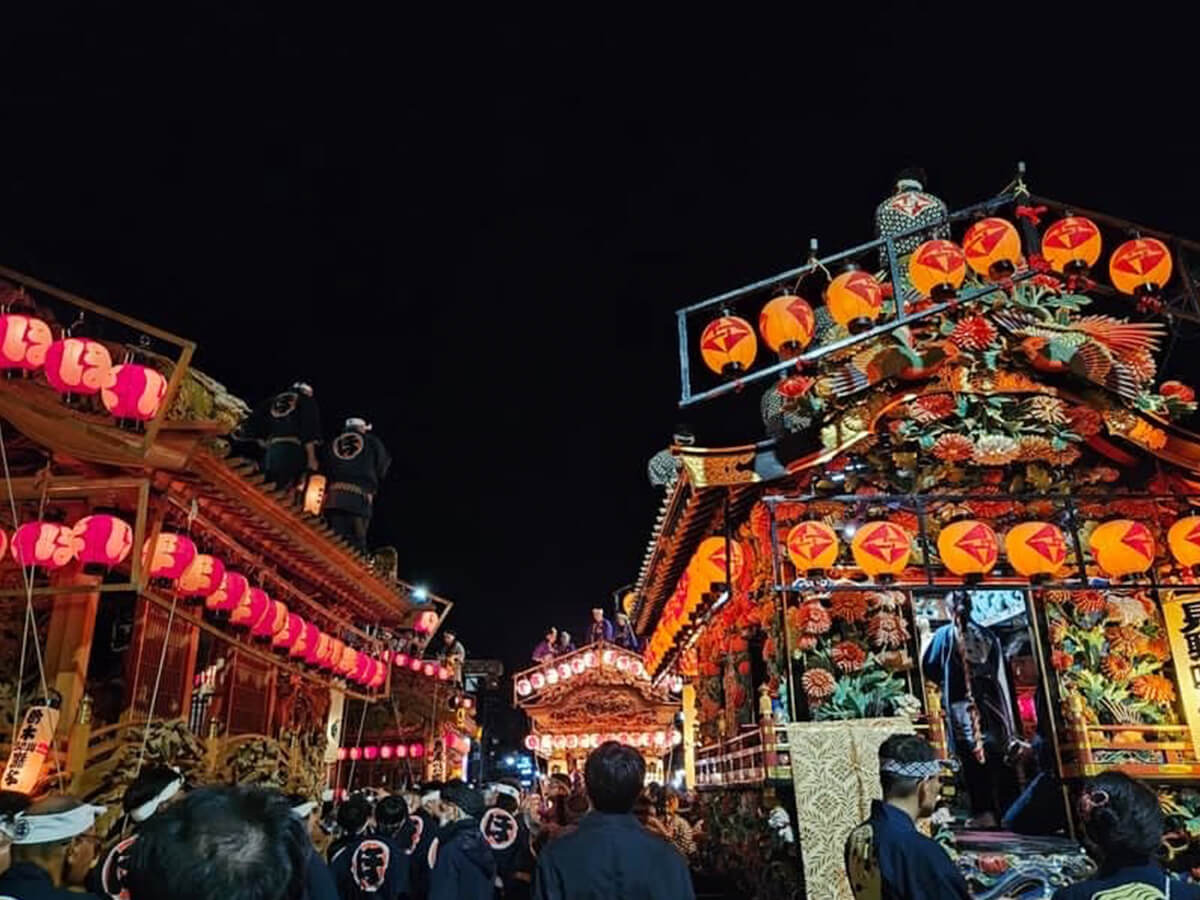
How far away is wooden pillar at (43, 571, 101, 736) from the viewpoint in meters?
9.53

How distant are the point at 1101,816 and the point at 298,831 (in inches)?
107

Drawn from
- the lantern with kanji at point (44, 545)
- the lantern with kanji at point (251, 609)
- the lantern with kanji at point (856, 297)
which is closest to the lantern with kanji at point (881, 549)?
the lantern with kanji at point (856, 297)

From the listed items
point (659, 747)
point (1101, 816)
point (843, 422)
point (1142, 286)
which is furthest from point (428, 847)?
point (659, 747)

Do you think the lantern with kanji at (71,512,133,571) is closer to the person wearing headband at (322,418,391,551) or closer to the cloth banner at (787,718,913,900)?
the cloth banner at (787,718,913,900)

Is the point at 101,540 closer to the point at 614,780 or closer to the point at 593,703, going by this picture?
the point at 614,780

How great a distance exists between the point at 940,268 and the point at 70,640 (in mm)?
11222

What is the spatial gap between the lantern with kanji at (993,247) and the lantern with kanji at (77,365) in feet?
33.2

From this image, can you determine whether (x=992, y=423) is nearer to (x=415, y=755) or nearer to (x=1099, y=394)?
(x=1099, y=394)

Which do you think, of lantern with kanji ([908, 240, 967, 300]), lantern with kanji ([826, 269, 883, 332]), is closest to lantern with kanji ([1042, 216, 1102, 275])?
lantern with kanji ([908, 240, 967, 300])

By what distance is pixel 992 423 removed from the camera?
11109 mm

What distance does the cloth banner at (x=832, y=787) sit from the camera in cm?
797

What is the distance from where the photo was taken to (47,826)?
3.32 metres

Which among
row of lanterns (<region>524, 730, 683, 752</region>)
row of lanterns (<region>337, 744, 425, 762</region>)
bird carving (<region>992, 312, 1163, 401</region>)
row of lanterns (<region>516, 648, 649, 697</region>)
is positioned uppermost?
bird carving (<region>992, 312, 1163, 401</region>)

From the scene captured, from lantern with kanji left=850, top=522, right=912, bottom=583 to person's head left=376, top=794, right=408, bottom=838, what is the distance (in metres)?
5.98
